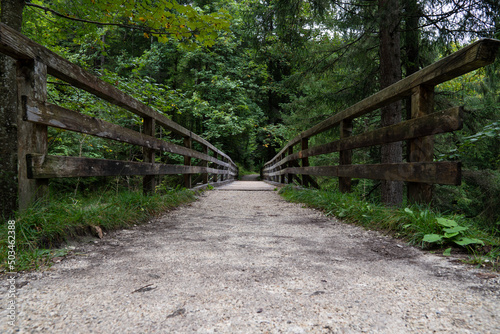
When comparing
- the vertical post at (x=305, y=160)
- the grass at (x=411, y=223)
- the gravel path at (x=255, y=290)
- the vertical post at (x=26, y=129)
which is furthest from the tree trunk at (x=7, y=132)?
the vertical post at (x=305, y=160)

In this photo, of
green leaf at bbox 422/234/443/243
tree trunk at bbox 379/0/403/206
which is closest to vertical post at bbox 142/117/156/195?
green leaf at bbox 422/234/443/243

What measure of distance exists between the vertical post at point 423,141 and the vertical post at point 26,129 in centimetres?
312

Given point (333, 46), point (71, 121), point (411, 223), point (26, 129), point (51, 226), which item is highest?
point (333, 46)

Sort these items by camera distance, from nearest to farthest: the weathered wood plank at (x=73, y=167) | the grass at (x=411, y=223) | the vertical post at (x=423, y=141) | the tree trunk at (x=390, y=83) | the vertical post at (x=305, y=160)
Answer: the grass at (x=411, y=223) < the weathered wood plank at (x=73, y=167) < the vertical post at (x=423, y=141) < the tree trunk at (x=390, y=83) < the vertical post at (x=305, y=160)

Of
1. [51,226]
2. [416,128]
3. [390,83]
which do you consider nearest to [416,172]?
[416,128]

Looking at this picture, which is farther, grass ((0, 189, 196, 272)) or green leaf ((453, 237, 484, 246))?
green leaf ((453, 237, 484, 246))

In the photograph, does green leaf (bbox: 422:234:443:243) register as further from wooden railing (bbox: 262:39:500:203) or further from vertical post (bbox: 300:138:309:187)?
vertical post (bbox: 300:138:309:187)

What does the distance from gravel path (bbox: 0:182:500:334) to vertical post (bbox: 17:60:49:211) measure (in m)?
0.55

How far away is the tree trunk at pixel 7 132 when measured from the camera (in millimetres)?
3139

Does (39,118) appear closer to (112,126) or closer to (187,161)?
(112,126)

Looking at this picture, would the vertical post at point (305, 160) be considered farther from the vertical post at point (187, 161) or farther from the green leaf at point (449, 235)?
the green leaf at point (449, 235)

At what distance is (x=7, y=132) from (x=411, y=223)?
437cm

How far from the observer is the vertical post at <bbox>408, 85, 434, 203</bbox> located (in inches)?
96.0

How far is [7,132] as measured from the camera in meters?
3.20
